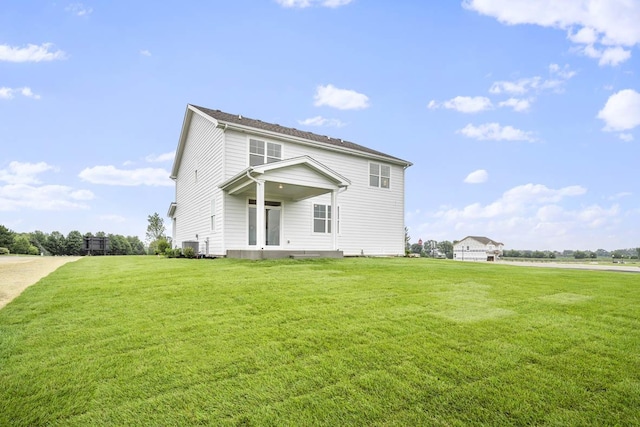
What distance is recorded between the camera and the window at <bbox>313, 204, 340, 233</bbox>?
1645 centimetres

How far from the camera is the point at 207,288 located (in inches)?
245

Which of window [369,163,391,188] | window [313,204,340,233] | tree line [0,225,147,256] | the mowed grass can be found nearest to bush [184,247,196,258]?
window [313,204,340,233]

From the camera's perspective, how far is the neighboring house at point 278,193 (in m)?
13.2

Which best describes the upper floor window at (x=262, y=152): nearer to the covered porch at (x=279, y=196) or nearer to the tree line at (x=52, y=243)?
the covered porch at (x=279, y=196)

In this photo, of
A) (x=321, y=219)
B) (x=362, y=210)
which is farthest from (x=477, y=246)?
(x=321, y=219)

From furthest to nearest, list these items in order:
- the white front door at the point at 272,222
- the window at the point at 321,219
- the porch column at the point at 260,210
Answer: the window at the point at 321,219
the white front door at the point at 272,222
the porch column at the point at 260,210

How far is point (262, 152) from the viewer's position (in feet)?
49.7

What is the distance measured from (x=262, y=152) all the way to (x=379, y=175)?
7.31 m

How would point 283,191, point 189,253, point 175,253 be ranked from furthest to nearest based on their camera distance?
1. point 175,253
2. point 189,253
3. point 283,191

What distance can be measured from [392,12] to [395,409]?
53.0ft

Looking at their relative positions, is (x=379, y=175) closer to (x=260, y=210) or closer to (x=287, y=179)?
(x=287, y=179)

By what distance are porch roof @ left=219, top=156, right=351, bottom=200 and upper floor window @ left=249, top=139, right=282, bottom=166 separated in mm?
1582

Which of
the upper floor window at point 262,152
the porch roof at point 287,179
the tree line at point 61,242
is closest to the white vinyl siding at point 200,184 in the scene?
the upper floor window at point 262,152

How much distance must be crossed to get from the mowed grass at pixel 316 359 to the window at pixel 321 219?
416 inches
